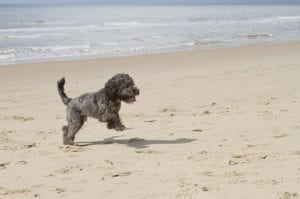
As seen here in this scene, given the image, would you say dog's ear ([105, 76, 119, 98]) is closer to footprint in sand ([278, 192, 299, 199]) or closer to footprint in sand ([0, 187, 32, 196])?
footprint in sand ([0, 187, 32, 196])

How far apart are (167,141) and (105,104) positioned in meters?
0.95

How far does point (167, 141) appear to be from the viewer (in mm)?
6746

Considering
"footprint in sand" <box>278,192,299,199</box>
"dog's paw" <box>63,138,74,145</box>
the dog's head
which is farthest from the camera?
"dog's paw" <box>63,138,74,145</box>

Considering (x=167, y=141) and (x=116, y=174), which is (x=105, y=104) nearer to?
(x=167, y=141)

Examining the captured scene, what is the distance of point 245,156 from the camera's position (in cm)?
563

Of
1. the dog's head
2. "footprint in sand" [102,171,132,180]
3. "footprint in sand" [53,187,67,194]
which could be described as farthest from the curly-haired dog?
"footprint in sand" [53,187,67,194]

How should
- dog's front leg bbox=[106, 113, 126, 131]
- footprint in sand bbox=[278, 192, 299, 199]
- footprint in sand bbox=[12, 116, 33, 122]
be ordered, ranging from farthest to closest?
footprint in sand bbox=[12, 116, 33, 122]
dog's front leg bbox=[106, 113, 126, 131]
footprint in sand bbox=[278, 192, 299, 199]

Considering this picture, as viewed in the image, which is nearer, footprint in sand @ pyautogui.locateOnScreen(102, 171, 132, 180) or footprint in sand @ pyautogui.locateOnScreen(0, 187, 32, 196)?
footprint in sand @ pyautogui.locateOnScreen(0, 187, 32, 196)

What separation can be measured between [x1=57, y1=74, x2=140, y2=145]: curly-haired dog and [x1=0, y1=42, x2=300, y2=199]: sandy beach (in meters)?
0.27

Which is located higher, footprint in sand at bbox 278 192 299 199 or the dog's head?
the dog's head

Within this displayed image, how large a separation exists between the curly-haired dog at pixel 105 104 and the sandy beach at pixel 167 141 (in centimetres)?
27

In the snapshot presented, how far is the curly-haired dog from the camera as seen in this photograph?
6.64 meters

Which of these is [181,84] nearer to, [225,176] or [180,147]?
[180,147]

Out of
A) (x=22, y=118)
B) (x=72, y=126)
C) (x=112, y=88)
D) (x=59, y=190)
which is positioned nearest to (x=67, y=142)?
(x=72, y=126)
